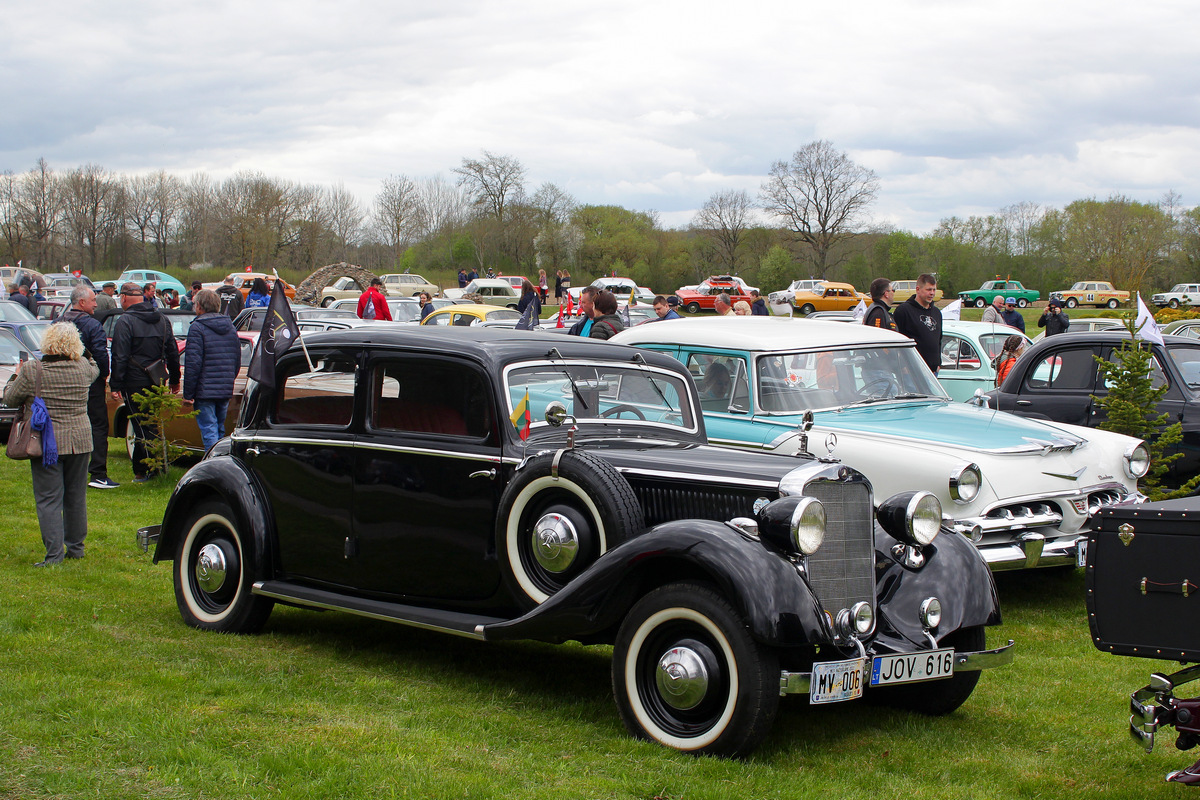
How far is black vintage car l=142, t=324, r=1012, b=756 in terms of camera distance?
412 centimetres

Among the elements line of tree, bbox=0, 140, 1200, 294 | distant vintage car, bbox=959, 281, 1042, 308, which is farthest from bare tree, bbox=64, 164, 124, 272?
distant vintage car, bbox=959, 281, 1042, 308

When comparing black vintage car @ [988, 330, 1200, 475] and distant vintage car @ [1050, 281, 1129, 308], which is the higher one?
distant vintage car @ [1050, 281, 1129, 308]

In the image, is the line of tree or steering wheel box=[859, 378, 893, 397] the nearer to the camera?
steering wheel box=[859, 378, 893, 397]

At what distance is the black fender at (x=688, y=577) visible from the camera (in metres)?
3.97

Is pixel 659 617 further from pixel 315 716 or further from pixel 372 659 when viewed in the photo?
pixel 372 659

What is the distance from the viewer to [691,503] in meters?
4.70

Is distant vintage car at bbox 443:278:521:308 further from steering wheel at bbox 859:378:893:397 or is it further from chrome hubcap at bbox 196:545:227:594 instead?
chrome hubcap at bbox 196:545:227:594

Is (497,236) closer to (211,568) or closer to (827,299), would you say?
(827,299)

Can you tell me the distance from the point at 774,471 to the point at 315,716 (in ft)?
7.55

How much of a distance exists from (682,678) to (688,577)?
41cm

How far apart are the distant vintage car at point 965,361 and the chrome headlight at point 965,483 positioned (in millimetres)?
6640

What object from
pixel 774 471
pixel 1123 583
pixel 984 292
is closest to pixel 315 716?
pixel 774 471

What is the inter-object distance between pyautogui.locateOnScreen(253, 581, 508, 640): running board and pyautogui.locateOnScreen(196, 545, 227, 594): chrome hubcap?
406mm

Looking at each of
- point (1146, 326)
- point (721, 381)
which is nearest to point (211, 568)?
point (721, 381)
